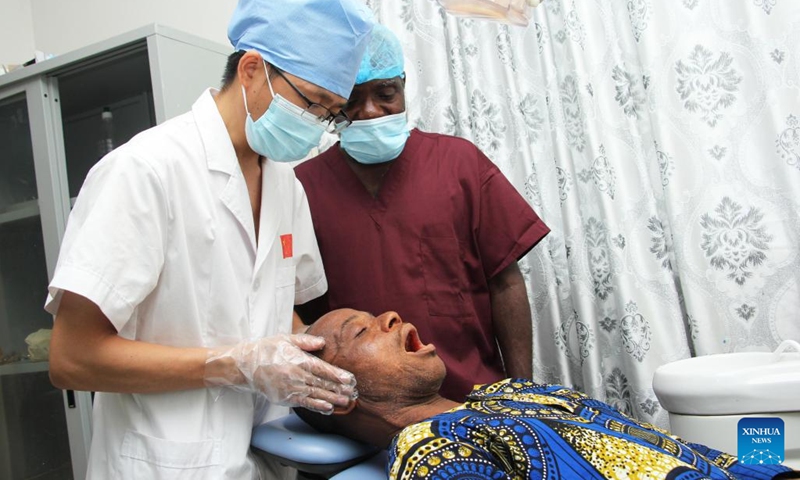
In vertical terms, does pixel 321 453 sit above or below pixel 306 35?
below

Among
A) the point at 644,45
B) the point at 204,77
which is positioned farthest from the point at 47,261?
the point at 644,45

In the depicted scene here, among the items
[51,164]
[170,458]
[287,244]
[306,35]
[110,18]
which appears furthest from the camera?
[110,18]

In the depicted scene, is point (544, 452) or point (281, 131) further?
point (281, 131)

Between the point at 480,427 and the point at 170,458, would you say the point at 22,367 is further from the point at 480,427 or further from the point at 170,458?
the point at 480,427

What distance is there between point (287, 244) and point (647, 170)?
3.20 ft

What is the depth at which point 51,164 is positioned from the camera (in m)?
2.10

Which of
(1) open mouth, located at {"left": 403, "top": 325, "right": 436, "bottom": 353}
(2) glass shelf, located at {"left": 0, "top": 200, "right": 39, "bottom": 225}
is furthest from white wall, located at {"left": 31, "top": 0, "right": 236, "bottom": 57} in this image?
(1) open mouth, located at {"left": 403, "top": 325, "right": 436, "bottom": 353}

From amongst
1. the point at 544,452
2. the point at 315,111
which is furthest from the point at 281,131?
the point at 544,452

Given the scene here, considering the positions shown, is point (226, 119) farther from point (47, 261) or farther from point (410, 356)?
point (47, 261)

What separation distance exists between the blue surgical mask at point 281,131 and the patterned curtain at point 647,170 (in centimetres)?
77

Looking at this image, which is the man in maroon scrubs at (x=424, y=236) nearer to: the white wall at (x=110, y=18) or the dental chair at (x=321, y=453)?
the dental chair at (x=321, y=453)

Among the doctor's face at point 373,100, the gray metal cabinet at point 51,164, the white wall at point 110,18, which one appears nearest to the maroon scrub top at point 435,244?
the doctor's face at point 373,100

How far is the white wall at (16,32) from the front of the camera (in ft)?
9.81

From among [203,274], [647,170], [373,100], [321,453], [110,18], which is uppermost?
[110,18]
